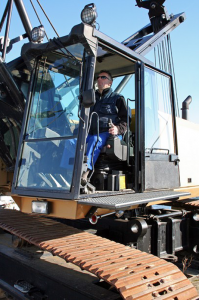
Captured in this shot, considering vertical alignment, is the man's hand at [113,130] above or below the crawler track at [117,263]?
above

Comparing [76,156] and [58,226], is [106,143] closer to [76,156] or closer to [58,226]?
[76,156]

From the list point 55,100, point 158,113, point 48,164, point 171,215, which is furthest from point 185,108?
point 48,164

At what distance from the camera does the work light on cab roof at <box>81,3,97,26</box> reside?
11.6ft

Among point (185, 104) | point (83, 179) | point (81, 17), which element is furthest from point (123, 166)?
point (185, 104)

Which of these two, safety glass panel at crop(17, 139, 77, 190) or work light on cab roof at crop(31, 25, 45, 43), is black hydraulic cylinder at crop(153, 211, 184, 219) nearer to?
safety glass panel at crop(17, 139, 77, 190)

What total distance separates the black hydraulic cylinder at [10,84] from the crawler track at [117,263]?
186cm

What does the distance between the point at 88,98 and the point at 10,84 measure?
1.75 meters

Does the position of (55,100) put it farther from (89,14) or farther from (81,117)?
(89,14)

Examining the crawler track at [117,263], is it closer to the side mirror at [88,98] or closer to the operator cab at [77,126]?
the operator cab at [77,126]

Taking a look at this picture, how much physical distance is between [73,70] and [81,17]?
1.88 feet

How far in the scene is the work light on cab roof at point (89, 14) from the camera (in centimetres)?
353

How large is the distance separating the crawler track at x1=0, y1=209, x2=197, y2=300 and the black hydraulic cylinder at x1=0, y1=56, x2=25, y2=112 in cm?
186

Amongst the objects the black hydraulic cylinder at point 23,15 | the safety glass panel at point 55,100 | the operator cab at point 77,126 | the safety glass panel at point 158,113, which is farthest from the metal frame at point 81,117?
the black hydraulic cylinder at point 23,15

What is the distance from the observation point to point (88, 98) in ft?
10.9
